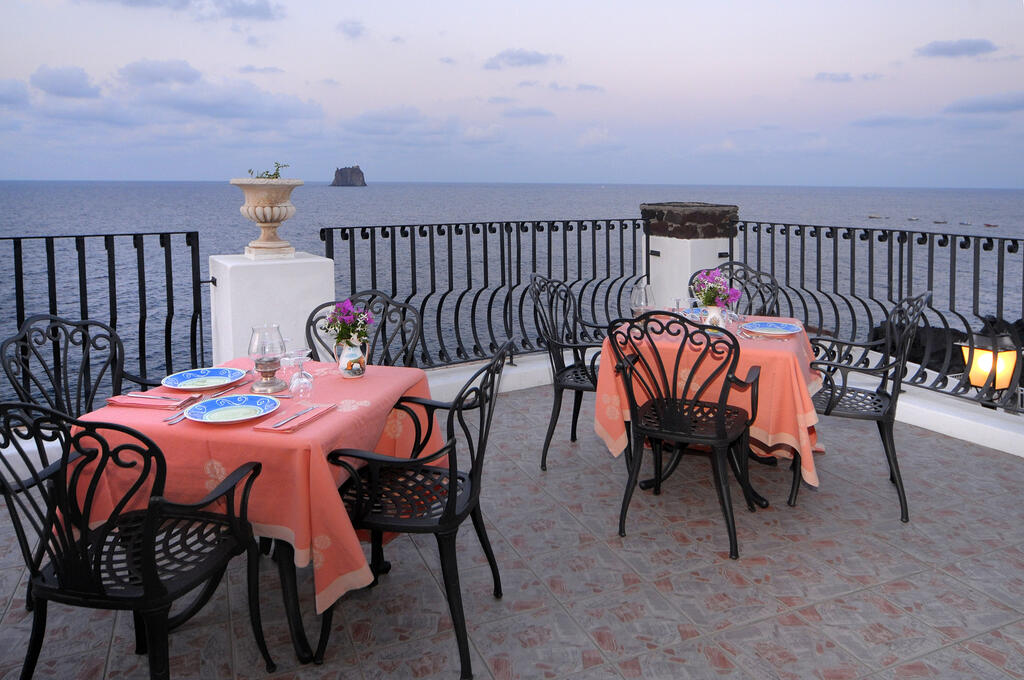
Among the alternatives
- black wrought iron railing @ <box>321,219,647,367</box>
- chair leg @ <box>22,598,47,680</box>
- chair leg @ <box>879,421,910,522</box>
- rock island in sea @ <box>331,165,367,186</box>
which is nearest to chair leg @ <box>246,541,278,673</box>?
chair leg @ <box>22,598,47,680</box>

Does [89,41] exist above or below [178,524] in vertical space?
above

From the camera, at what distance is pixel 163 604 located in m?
1.84

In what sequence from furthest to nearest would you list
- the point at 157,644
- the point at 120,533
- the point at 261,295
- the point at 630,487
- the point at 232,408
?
the point at 261,295
the point at 630,487
the point at 232,408
the point at 120,533
the point at 157,644

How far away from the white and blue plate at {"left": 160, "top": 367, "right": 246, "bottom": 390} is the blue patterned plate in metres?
0.14

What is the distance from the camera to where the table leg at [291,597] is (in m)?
2.22

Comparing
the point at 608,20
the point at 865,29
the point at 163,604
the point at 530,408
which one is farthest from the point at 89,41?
the point at 163,604

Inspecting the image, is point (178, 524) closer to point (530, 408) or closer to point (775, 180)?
point (530, 408)

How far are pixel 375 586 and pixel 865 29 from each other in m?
17.9

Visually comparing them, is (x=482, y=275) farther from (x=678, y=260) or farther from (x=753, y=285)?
Result: (x=753, y=285)

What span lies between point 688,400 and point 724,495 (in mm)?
557

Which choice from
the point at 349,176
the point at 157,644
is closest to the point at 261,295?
the point at 157,644

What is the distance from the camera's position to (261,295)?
417 cm

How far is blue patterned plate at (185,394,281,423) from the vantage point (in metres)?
2.23

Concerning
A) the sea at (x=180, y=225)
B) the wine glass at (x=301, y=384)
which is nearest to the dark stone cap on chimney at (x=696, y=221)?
the wine glass at (x=301, y=384)
